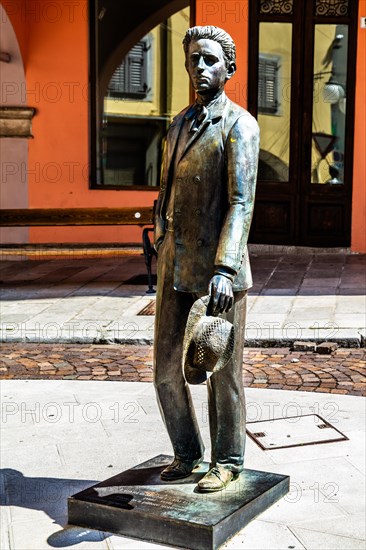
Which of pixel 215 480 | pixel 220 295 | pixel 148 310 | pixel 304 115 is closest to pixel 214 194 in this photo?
pixel 220 295

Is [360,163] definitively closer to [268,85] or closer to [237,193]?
[268,85]

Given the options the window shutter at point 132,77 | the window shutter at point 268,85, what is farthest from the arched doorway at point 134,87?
the window shutter at point 268,85

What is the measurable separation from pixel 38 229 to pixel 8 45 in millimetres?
2615

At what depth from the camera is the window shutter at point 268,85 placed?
45.5 feet

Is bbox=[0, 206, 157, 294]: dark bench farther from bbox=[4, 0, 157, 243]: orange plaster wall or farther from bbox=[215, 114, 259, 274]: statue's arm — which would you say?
bbox=[215, 114, 259, 274]: statue's arm

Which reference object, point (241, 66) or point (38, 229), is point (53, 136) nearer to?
point (38, 229)

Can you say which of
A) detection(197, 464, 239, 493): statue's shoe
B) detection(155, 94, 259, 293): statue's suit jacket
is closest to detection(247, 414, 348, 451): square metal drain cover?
detection(197, 464, 239, 493): statue's shoe

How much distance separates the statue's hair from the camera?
165 inches

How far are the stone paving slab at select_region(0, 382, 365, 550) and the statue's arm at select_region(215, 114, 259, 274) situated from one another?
4.11ft

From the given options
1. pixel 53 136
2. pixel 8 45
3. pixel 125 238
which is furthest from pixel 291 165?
pixel 8 45

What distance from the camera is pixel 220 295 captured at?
4035 mm

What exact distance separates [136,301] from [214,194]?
20.0ft

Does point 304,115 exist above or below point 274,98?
below

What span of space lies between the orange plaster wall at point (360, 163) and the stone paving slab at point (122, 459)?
7.15 meters
